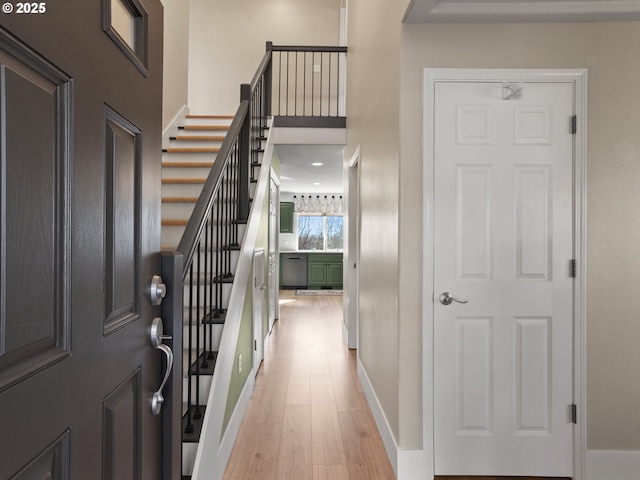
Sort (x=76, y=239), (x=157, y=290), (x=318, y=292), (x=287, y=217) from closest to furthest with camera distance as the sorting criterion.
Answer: (x=76, y=239) → (x=157, y=290) → (x=318, y=292) → (x=287, y=217)

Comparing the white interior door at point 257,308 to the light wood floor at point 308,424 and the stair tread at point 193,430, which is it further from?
the stair tread at point 193,430

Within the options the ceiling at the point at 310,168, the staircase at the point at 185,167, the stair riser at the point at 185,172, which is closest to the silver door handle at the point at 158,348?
the staircase at the point at 185,167

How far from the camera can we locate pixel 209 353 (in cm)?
214

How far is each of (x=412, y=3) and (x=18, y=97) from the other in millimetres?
1857

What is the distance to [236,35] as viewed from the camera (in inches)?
278

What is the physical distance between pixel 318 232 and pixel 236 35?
524cm

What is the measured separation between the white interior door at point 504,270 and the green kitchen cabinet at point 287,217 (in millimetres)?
8534

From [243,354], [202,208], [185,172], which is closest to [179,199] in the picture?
[185,172]

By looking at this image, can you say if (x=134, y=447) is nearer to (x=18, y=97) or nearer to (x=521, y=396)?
(x=18, y=97)

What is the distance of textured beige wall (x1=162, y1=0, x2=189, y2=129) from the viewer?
4463 mm

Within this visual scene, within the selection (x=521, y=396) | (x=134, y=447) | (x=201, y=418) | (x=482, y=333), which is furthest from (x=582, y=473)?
(x=134, y=447)

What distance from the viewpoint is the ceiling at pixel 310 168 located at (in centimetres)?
550

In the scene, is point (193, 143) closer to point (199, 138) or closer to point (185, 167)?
point (199, 138)

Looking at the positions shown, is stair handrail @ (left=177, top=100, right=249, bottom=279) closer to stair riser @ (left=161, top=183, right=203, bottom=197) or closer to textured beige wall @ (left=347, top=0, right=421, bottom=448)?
textured beige wall @ (left=347, top=0, right=421, bottom=448)
